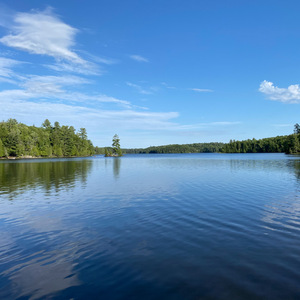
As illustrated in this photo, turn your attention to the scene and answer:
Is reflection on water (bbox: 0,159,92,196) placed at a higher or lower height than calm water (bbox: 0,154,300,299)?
→ higher

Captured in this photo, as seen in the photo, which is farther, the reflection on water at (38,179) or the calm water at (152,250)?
the reflection on water at (38,179)

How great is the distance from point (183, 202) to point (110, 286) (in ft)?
44.5

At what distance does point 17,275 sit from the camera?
342 inches

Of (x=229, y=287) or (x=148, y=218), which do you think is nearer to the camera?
(x=229, y=287)

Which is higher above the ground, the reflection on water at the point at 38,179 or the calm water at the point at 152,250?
the reflection on water at the point at 38,179

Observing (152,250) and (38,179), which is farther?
(38,179)

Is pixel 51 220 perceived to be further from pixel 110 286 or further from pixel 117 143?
pixel 117 143

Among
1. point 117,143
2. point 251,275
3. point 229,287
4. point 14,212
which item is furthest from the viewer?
point 117,143

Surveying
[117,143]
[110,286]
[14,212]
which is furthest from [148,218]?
[117,143]

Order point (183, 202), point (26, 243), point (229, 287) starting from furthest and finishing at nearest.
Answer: point (183, 202) < point (26, 243) < point (229, 287)

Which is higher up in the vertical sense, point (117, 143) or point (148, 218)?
point (117, 143)

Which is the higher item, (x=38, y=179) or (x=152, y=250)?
(x=38, y=179)

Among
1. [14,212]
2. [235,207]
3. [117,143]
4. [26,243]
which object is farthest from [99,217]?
[117,143]

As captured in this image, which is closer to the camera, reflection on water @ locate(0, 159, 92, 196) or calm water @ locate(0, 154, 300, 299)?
calm water @ locate(0, 154, 300, 299)
